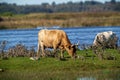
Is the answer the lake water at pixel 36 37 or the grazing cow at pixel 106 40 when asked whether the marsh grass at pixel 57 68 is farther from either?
the lake water at pixel 36 37

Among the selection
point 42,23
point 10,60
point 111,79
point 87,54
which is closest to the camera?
point 111,79

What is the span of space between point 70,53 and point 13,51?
306cm

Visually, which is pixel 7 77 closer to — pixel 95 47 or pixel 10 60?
pixel 10 60

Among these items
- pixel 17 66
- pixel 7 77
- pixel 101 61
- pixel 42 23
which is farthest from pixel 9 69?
pixel 42 23

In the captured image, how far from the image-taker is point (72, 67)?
24.9m

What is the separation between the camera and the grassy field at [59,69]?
2270 centimetres

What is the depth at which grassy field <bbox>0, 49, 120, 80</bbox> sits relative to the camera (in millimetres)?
22705

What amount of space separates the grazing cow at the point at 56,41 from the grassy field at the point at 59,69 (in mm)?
641

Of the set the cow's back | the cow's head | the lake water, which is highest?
the cow's back

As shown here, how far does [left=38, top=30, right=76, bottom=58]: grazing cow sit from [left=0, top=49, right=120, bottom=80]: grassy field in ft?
2.10

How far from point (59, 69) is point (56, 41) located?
3.57m

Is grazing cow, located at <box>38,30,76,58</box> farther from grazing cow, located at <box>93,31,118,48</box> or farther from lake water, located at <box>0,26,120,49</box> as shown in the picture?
lake water, located at <box>0,26,120,49</box>

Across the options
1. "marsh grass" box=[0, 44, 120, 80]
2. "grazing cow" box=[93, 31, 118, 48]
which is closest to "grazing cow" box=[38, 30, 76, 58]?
"marsh grass" box=[0, 44, 120, 80]

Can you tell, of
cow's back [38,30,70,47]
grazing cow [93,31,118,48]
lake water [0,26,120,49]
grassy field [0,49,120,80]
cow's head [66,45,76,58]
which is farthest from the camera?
lake water [0,26,120,49]
